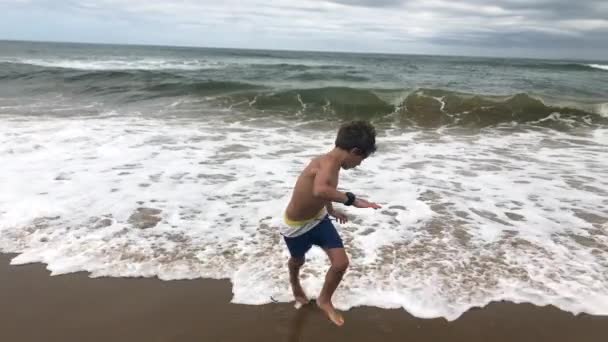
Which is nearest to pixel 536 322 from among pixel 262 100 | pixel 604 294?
pixel 604 294

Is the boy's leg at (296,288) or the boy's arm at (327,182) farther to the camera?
the boy's leg at (296,288)

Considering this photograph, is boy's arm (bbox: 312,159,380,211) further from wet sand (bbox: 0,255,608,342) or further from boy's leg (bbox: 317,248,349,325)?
wet sand (bbox: 0,255,608,342)

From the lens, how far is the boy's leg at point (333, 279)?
3135 mm

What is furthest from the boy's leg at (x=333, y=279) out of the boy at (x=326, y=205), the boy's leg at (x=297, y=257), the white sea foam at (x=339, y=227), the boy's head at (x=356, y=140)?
the boy's head at (x=356, y=140)

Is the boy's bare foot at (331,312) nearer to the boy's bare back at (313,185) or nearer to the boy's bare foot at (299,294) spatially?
the boy's bare foot at (299,294)

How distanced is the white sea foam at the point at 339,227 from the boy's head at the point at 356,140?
3.84ft

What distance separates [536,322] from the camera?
3.38 metres

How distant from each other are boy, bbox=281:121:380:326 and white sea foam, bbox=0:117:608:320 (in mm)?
348

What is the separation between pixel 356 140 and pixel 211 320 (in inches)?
Answer: 59.3

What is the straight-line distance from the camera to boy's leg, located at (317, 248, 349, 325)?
3.13 m

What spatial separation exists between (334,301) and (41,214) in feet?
10.9

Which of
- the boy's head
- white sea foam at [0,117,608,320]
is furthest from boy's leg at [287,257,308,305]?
the boy's head

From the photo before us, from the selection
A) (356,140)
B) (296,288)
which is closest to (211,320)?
(296,288)

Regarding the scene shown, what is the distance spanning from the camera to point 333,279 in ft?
10.5
